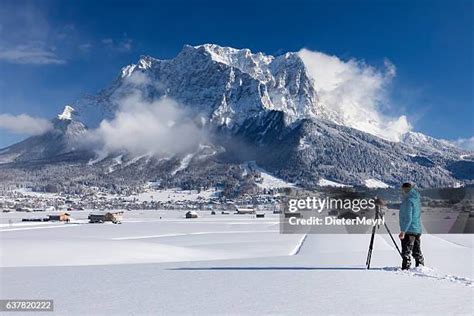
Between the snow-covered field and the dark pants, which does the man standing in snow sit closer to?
the dark pants

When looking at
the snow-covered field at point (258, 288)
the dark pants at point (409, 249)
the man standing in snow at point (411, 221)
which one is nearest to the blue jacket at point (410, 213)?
the man standing in snow at point (411, 221)

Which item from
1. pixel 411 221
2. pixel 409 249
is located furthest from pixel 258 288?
pixel 411 221

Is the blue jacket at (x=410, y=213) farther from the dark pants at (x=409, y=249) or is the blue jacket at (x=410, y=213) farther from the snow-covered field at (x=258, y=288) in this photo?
the snow-covered field at (x=258, y=288)

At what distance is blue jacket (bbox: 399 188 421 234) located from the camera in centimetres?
1209

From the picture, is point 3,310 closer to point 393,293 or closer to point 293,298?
point 293,298

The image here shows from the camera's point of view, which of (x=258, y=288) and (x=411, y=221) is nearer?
(x=258, y=288)

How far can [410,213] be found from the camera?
39.7 feet

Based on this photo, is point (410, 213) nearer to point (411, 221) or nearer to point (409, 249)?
point (411, 221)

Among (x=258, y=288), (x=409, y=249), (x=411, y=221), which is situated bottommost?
(x=258, y=288)

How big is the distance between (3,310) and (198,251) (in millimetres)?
14825

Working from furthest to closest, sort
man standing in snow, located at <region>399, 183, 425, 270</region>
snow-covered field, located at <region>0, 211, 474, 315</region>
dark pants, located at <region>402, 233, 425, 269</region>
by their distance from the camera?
man standing in snow, located at <region>399, 183, 425, 270</region>, dark pants, located at <region>402, 233, 425, 269</region>, snow-covered field, located at <region>0, 211, 474, 315</region>

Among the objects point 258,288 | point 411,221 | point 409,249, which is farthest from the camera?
point 411,221

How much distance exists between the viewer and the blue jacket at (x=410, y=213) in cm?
1209

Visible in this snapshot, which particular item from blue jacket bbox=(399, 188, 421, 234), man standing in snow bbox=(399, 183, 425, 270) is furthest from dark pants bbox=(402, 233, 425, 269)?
blue jacket bbox=(399, 188, 421, 234)
